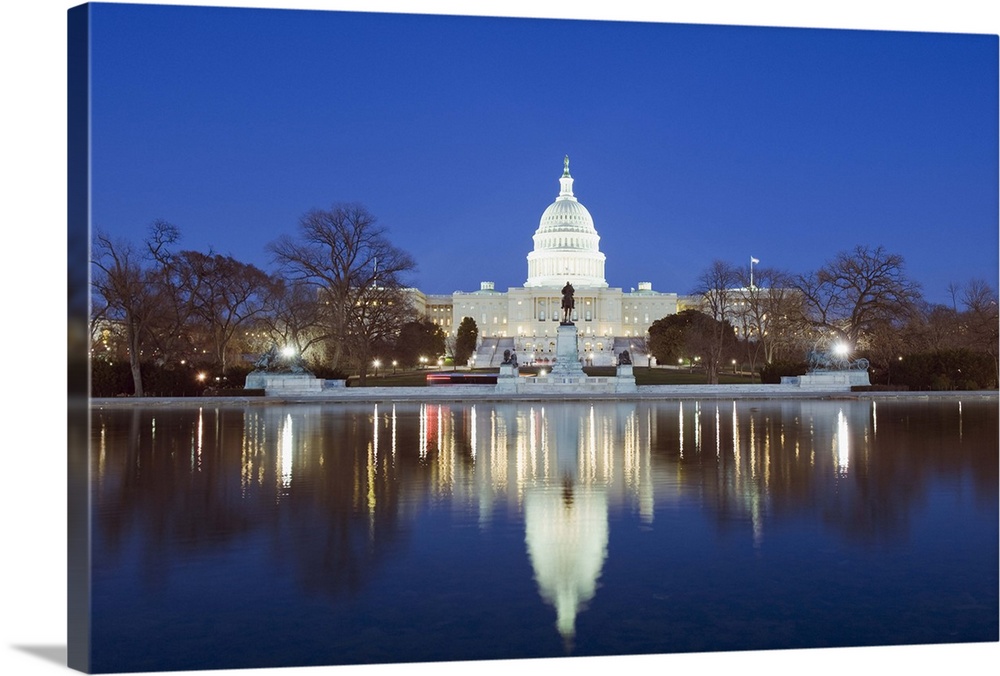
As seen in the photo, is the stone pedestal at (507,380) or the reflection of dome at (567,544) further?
the stone pedestal at (507,380)

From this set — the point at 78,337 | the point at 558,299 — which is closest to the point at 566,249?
the point at 558,299

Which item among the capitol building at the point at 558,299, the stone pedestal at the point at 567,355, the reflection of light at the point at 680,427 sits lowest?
the reflection of light at the point at 680,427

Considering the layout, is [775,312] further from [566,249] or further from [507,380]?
[566,249]

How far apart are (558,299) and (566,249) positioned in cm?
721

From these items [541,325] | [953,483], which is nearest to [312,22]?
[953,483]

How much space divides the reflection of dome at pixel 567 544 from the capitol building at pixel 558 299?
362 feet

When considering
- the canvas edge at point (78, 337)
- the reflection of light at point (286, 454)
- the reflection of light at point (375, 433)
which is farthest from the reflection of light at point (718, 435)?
the canvas edge at point (78, 337)

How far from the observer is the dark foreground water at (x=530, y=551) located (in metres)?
7.34

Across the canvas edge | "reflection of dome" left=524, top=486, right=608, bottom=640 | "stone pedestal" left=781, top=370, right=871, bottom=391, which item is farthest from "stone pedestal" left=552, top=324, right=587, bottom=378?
the canvas edge

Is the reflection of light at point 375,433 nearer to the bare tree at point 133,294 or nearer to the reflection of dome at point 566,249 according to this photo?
the bare tree at point 133,294

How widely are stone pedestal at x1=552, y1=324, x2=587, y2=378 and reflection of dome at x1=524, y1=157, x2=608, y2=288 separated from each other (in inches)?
3205

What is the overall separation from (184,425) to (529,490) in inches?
603

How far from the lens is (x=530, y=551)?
31.4 feet

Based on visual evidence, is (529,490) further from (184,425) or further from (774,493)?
(184,425)
